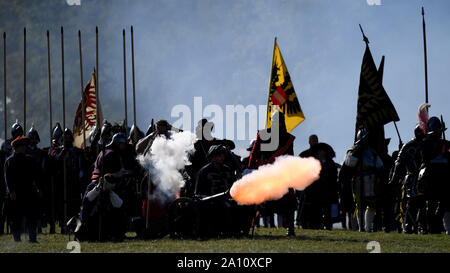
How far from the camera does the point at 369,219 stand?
2019cm

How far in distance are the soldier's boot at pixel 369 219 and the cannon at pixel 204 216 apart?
3994 millimetres

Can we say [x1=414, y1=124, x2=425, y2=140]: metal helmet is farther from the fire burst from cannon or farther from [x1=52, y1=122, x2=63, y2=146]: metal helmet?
[x1=52, y1=122, x2=63, y2=146]: metal helmet

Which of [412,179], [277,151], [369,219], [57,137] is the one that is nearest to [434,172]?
[412,179]

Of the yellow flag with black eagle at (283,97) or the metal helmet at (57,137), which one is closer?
the yellow flag with black eagle at (283,97)

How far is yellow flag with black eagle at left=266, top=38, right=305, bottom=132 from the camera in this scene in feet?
77.0

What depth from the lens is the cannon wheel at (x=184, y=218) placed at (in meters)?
16.8

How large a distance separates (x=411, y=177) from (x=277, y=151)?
12.4ft

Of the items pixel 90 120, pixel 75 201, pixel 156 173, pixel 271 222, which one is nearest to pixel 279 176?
pixel 156 173

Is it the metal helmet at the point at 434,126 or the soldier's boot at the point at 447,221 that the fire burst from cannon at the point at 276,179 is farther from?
the soldier's boot at the point at 447,221

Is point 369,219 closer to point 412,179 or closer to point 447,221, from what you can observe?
point 412,179

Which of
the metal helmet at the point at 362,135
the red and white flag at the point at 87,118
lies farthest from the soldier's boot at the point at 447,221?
the red and white flag at the point at 87,118

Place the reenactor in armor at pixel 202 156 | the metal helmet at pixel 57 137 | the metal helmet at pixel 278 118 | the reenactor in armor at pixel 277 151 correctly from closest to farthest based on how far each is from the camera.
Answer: the reenactor in armor at pixel 277 151 → the metal helmet at pixel 278 118 → the reenactor in armor at pixel 202 156 → the metal helmet at pixel 57 137

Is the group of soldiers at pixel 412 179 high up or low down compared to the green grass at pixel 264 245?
up
